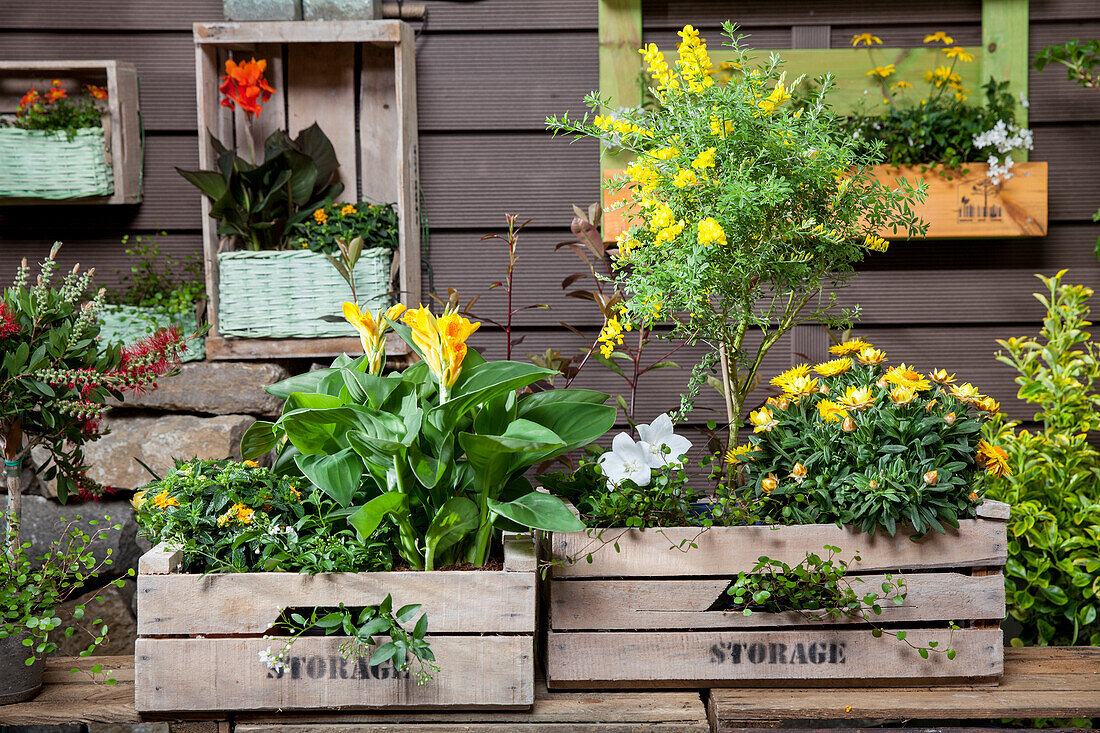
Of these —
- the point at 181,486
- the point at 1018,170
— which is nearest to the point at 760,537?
the point at 181,486

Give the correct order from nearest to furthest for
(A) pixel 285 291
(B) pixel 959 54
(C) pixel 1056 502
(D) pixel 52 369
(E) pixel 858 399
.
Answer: (E) pixel 858 399 < (D) pixel 52 369 < (C) pixel 1056 502 < (A) pixel 285 291 < (B) pixel 959 54

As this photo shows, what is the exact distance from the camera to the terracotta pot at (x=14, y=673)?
111cm

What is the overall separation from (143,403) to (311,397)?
39.4 inches

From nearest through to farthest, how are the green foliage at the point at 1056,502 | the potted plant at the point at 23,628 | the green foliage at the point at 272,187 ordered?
the potted plant at the point at 23,628
the green foliage at the point at 1056,502
the green foliage at the point at 272,187

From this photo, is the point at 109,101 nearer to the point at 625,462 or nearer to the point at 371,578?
the point at 371,578

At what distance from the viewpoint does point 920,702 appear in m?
1.07

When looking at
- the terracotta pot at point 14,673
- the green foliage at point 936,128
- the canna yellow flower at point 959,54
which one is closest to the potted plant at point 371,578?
the terracotta pot at point 14,673

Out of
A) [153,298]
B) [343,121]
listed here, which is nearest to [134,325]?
[153,298]

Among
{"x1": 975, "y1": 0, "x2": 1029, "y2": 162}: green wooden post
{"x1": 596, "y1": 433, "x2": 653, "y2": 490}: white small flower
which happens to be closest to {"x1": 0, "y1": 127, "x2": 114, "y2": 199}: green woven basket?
{"x1": 596, "y1": 433, "x2": 653, "y2": 490}: white small flower

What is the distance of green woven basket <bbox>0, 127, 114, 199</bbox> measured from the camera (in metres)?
1.79

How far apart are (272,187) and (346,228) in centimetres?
20

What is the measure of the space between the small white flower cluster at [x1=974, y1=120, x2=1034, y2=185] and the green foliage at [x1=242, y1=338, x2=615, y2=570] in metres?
1.39

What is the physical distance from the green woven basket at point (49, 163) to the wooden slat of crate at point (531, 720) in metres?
1.45

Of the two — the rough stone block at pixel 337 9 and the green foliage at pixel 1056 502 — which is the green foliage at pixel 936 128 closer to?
the green foliage at pixel 1056 502
